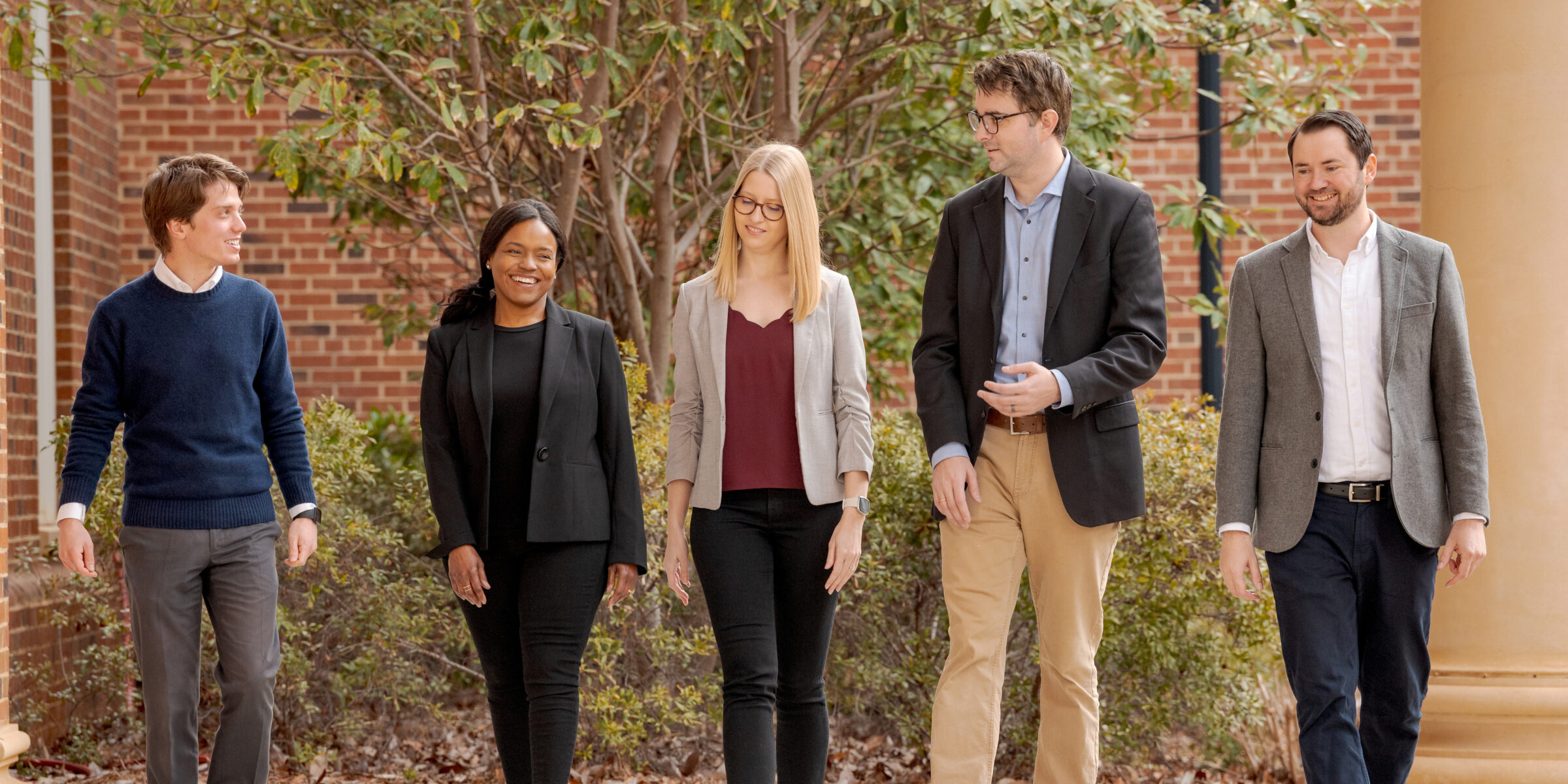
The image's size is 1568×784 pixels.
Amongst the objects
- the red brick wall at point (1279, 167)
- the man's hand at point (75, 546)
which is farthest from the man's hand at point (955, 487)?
the red brick wall at point (1279, 167)

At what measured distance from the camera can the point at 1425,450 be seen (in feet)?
10.5

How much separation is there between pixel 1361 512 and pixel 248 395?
110 inches

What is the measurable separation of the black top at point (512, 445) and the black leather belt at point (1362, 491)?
1977 millimetres

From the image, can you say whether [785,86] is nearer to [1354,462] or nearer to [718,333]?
[718,333]

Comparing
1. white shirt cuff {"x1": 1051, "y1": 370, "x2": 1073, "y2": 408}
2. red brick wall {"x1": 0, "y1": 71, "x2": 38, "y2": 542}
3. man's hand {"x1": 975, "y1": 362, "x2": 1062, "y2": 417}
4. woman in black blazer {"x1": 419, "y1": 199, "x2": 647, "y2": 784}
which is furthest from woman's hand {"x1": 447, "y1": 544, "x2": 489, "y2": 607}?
red brick wall {"x1": 0, "y1": 71, "x2": 38, "y2": 542}

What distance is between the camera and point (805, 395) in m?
3.43

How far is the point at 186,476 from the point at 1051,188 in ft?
7.52

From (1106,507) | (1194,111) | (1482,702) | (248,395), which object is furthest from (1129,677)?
(1194,111)

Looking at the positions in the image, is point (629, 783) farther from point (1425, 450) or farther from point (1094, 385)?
point (1425, 450)

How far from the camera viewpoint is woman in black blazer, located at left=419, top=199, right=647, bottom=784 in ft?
11.2

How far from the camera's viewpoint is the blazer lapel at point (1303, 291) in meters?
3.26

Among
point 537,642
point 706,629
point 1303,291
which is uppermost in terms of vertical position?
point 1303,291

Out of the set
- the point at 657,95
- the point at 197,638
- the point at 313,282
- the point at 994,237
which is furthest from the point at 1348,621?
the point at 313,282

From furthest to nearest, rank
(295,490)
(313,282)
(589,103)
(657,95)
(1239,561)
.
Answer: (313,282) < (657,95) < (589,103) < (295,490) < (1239,561)
